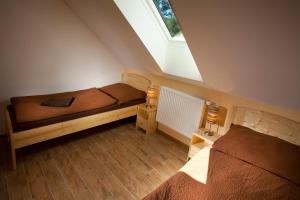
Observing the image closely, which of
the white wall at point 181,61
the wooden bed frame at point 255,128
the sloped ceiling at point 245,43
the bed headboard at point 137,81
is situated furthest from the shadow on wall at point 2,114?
the wooden bed frame at point 255,128

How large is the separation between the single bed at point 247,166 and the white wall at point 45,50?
2.56 metres

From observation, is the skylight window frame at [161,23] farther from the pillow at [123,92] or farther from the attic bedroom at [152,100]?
the pillow at [123,92]

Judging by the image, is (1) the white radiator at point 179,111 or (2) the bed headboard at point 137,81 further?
(2) the bed headboard at point 137,81

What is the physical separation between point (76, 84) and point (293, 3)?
3.18m

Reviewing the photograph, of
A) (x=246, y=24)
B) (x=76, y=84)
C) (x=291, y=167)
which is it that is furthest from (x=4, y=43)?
(x=291, y=167)

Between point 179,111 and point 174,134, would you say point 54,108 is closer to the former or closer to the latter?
point 179,111

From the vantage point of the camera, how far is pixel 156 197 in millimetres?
1268

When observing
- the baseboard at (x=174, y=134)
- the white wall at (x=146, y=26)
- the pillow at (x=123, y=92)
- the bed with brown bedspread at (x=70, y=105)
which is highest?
the white wall at (x=146, y=26)

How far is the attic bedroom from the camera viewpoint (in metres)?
1.35

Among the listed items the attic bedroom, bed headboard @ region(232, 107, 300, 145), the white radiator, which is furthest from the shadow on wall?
bed headboard @ region(232, 107, 300, 145)

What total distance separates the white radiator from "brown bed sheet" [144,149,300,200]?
97cm

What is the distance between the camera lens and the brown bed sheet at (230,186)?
128 centimetres

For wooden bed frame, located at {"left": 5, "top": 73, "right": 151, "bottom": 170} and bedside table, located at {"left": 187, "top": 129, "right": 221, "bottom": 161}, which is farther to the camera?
bedside table, located at {"left": 187, "top": 129, "right": 221, "bottom": 161}

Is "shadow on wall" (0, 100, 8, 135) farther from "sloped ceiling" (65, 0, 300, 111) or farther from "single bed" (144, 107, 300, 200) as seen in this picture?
"single bed" (144, 107, 300, 200)
